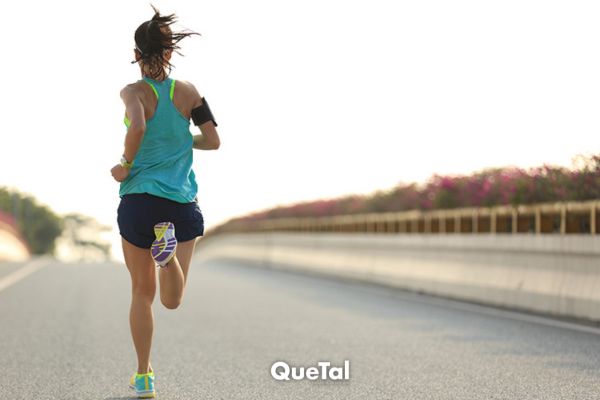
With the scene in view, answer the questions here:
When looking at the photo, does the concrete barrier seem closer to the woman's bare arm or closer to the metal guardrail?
the metal guardrail

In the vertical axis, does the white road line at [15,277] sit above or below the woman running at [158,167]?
below

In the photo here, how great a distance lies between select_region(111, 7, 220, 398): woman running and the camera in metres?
6.29

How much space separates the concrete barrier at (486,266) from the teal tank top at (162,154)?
252 inches

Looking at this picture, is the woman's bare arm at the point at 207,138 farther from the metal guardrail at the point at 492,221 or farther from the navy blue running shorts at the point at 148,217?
the metal guardrail at the point at 492,221

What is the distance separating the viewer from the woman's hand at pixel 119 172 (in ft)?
20.6

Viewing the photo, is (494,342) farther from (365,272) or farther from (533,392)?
(365,272)

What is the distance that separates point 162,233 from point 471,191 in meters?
13.9

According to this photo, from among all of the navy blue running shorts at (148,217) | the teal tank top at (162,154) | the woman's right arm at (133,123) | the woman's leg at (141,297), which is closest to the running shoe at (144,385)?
the woman's leg at (141,297)

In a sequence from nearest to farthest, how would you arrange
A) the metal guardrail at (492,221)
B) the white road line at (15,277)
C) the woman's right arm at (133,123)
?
the woman's right arm at (133,123) → the metal guardrail at (492,221) → the white road line at (15,277)

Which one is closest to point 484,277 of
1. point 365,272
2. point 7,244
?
point 365,272

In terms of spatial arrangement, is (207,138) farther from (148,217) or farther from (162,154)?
(148,217)

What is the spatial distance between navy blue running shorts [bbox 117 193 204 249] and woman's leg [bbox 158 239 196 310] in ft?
0.32

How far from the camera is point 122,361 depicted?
8812mm

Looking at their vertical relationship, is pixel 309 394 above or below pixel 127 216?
below
